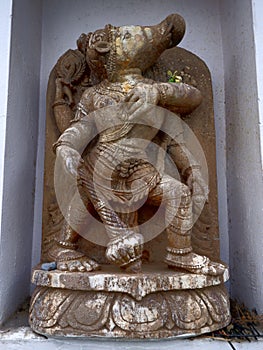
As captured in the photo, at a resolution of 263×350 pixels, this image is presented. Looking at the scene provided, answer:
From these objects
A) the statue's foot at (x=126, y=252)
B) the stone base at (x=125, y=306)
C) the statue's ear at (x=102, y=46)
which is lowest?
the stone base at (x=125, y=306)

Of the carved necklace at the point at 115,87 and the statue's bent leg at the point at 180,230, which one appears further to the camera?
the carved necklace at the point at 115,87

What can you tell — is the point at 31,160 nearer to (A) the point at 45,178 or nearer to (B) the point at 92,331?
(A) the point at 45,178

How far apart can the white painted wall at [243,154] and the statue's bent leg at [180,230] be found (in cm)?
27

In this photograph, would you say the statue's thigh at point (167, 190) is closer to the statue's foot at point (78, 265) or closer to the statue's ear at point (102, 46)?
the statue's foot at point (78, 265)

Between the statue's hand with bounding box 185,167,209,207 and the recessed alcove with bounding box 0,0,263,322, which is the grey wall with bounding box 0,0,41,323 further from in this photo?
the statue's hand with bounding box 185,167,209,207

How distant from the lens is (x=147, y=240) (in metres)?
1.82

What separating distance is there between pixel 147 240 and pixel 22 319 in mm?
642

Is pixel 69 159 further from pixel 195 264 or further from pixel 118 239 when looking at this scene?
pixel 195 264

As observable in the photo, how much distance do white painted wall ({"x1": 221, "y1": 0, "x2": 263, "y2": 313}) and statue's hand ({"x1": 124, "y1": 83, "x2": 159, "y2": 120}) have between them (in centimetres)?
44

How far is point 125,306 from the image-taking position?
1363 millimetres

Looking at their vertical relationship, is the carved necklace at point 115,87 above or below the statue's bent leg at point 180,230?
above

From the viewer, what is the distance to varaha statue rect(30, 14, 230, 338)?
1.38m

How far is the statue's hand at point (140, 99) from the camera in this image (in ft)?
5.27

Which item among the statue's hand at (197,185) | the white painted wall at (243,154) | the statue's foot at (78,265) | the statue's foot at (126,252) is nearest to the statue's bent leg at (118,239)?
the statue's foot at (126,252)
